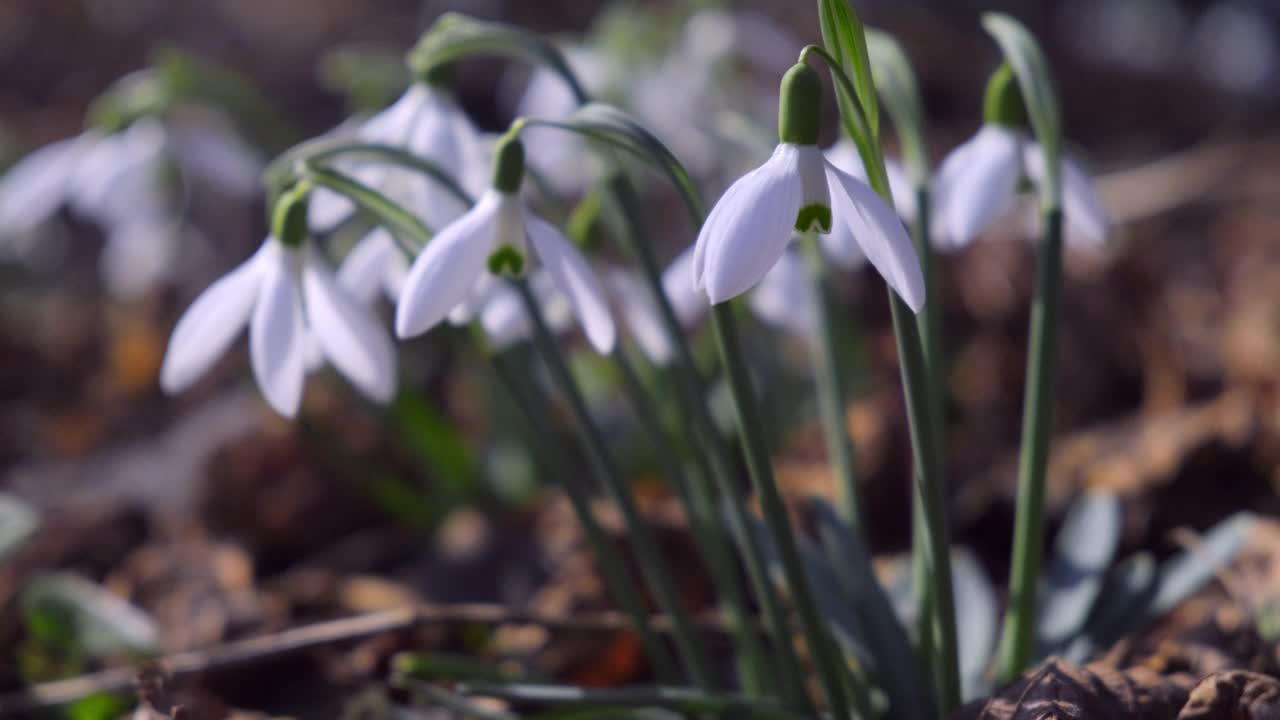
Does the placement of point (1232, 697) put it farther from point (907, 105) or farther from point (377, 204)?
point (377, 204)

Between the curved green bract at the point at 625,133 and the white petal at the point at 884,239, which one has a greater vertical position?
the curved green bract at the point at 625,133

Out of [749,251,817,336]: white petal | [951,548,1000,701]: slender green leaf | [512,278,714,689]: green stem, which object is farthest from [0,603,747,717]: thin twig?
[749,251,817,336]: white petal

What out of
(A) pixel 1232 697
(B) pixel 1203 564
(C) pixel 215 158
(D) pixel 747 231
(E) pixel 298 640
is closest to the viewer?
(D) pixel 747 231

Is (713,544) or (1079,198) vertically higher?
(1079,198)

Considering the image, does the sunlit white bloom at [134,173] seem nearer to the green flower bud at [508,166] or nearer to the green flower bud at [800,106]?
the green flower bud at [508,166]

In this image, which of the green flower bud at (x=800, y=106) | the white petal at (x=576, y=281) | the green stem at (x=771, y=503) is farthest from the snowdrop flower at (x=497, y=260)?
the green flower bud at (x=800, y=106)

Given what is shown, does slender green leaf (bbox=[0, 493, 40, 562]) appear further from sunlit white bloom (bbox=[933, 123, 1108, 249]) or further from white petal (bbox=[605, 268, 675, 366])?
sunlit white bloom (bbox=[933, 123, 1108, 249])

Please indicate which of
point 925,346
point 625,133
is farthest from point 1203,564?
point 625,133

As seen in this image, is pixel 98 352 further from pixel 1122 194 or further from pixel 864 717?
pixel 1122 194
